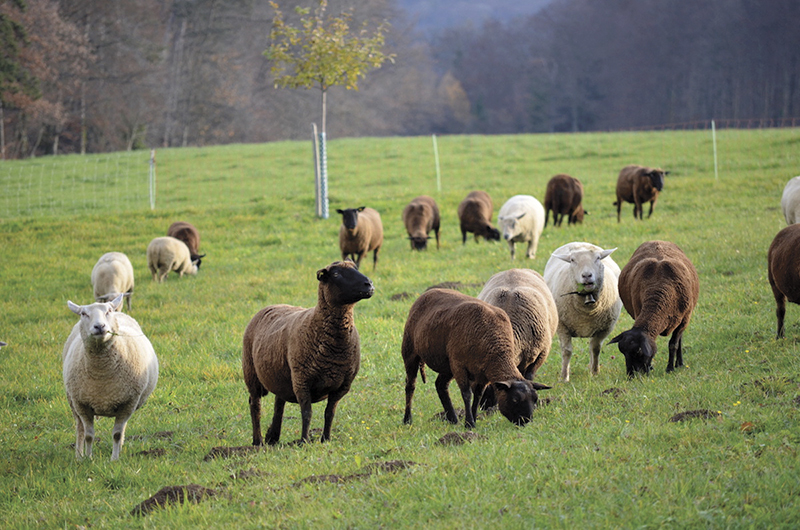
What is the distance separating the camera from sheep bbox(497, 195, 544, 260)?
50.2 ft

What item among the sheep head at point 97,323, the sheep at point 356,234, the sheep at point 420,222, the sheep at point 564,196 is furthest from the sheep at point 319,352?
the sheep at point 564,196

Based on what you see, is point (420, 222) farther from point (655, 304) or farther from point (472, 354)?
point (472, 354)

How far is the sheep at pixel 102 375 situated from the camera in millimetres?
6875

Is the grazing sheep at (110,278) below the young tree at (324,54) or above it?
below

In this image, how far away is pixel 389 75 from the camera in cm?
8119

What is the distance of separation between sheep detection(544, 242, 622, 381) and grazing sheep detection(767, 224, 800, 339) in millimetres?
1816

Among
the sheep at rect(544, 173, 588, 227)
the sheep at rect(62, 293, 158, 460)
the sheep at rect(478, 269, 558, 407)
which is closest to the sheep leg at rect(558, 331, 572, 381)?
the sheep at rect(478, 269, 558, 407)

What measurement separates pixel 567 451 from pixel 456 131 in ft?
296

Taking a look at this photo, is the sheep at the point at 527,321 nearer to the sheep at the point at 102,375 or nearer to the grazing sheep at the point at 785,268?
the grazing sheep at the point at 785,268

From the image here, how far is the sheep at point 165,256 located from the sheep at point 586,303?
378 inches

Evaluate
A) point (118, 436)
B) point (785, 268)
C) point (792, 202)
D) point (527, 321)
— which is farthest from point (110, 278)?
point (792, 202)

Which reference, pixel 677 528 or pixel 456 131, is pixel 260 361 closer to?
pixel 677 528

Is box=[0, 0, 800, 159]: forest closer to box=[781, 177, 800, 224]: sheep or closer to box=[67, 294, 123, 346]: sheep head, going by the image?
box=[781, 177, 800, 224]: sheep

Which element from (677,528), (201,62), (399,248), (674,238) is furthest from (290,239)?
(201,62)
